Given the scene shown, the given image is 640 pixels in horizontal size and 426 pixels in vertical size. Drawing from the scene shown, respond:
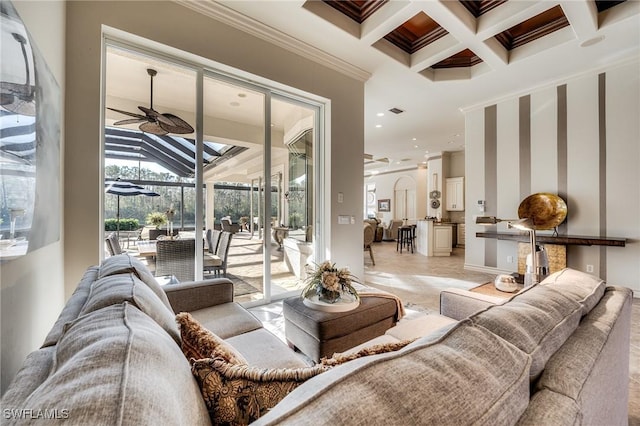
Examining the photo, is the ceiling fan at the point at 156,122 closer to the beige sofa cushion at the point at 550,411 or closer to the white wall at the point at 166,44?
the white wall at the point at 166,44

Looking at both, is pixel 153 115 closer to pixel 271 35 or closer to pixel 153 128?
pixel 153 128

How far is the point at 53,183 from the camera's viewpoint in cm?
156

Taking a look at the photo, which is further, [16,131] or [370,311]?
[370,311]

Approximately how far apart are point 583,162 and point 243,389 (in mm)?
5371

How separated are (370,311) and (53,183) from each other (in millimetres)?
2170

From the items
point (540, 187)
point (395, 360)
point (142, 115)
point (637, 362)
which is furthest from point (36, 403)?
point (540, 187)

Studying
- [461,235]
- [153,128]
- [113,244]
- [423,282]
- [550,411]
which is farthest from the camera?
[461,235]

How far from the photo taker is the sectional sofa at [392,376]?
1.29 ft

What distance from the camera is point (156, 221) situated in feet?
9.16

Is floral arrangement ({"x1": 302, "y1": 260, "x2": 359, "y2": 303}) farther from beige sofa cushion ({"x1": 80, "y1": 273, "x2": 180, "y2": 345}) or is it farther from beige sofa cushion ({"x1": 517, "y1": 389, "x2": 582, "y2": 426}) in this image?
beige sofa cushion ({"x1": 517, "y1": 389, "x2": 582, "y2": 426})

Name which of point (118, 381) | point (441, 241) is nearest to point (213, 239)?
point (118, 381)

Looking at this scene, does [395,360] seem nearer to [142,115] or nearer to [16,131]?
[16,131]

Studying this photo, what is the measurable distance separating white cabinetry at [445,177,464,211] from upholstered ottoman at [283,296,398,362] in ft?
24.0

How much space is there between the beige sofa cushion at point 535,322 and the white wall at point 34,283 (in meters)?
1.65
